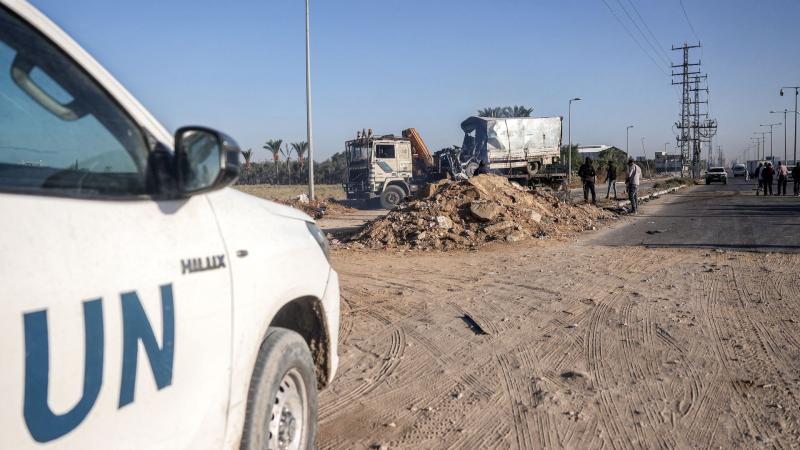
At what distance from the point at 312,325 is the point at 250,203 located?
2.71 feet

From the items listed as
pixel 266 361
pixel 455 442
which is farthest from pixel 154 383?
pixel 455 442

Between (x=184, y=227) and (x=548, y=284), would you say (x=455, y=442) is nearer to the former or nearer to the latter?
(x=184, y=227)

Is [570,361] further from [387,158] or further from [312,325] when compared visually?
[387,158]

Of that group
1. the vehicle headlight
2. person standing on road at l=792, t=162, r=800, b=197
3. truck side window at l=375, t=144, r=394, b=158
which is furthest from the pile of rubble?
person standing on road at l=792, t=162, r=800, b=197

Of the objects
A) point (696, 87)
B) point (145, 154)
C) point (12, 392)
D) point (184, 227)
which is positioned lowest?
point (12, 392)

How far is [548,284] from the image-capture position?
8.98m

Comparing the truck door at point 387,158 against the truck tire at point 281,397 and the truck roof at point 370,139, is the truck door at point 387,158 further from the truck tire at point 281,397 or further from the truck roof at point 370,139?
the truck tire at point 281,397

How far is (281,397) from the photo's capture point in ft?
9.35

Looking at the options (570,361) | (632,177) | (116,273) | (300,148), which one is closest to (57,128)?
(116,273)

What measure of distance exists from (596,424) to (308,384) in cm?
203

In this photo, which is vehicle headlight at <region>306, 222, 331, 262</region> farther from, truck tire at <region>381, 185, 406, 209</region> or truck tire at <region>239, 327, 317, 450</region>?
truck tire at <region>381, 185, 406, 209</region>

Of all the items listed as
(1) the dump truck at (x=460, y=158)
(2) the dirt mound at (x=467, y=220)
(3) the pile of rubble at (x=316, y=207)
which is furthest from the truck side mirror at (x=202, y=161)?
(1) the dump truck at (x=460, y=158)

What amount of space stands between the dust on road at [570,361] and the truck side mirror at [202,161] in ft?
7.27

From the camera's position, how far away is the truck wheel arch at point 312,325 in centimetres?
319
